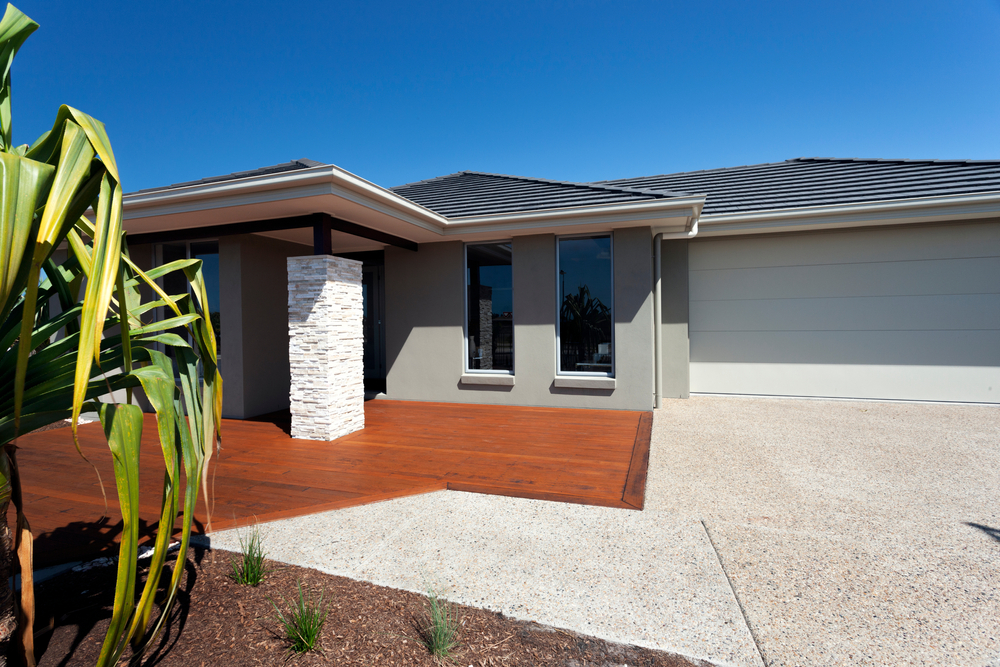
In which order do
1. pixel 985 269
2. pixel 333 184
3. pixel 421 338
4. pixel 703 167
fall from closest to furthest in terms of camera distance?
pixel 333 184
pixel 985 269
pixel 421 338
pixel 703 167

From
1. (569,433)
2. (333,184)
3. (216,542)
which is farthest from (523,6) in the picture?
(216,542)

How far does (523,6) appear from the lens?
9.16 metres

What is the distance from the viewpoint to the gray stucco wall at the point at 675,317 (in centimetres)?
896

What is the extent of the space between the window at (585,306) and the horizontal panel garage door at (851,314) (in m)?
2.43

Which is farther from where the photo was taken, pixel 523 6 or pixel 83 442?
pixel 523 6

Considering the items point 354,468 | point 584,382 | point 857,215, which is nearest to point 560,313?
point 584,382

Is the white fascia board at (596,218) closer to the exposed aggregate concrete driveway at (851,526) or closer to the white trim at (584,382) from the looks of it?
the white trim at (584,382)

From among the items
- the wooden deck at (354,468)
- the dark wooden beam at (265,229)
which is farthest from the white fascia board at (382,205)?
the wooden deck at (354,468)

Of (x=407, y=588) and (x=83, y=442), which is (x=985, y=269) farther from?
(x=83, y=442)

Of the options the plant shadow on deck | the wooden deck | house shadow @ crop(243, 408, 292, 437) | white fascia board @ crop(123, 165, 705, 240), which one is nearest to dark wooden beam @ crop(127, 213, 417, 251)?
white fascia board @ crop(123, 165, 705, 240)

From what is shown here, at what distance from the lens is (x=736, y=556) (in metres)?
3.04

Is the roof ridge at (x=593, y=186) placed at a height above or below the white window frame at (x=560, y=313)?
above

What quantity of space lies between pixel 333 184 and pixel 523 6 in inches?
253

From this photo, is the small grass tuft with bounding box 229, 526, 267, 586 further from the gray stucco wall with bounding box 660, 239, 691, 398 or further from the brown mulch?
the gray stucco wall with bounding box 660, 239, 691, 398
